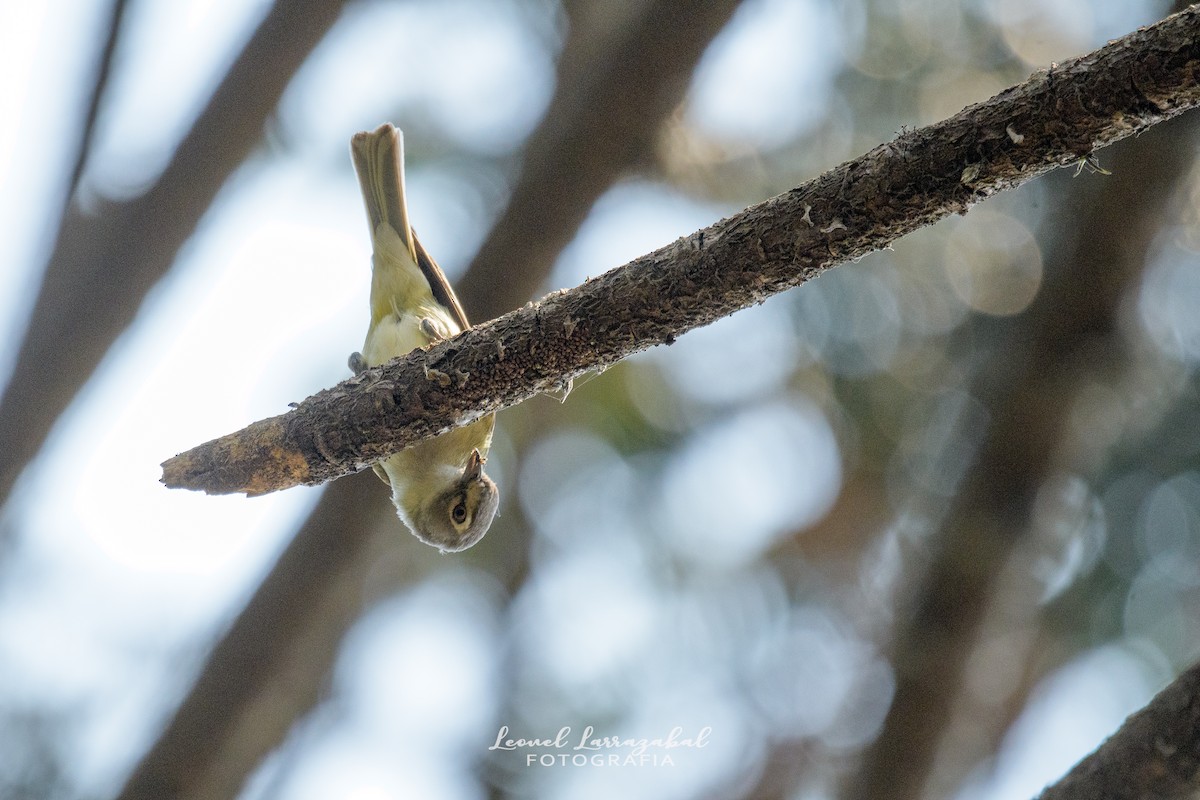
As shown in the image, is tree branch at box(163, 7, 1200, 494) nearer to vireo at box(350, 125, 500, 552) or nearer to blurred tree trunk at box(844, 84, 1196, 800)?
vireo at box(350, 125, 500, 552)

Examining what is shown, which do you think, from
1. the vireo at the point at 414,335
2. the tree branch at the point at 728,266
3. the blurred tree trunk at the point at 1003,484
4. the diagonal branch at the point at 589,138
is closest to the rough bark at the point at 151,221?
the vireo at the point at 414,335

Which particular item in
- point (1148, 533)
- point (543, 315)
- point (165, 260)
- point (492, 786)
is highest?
point (165, 260)

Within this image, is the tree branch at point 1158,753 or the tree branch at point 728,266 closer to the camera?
the tree branch at point 728,266

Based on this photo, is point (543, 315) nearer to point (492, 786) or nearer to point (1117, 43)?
point (1117, 43)

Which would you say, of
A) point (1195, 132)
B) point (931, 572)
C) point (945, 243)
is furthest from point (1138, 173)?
point (931, 572)

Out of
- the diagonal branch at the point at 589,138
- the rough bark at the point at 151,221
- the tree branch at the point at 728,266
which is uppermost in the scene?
the rough bark at the point at 151,221

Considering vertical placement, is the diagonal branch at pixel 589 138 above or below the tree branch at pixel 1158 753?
above

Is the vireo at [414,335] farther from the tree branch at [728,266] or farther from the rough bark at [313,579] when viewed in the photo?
the tree branch at [728,266]

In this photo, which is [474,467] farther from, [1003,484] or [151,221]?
[1003,484]
